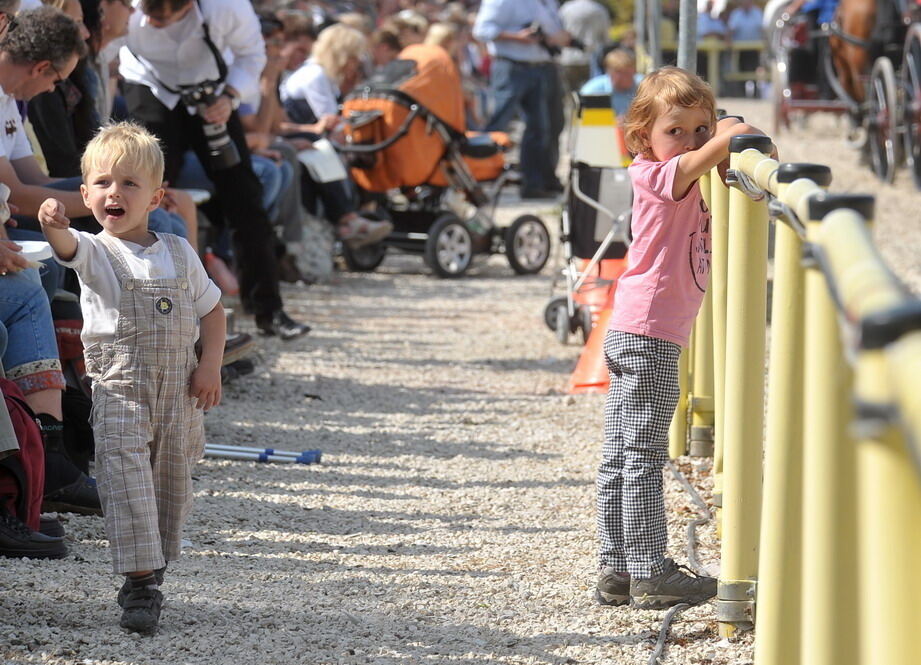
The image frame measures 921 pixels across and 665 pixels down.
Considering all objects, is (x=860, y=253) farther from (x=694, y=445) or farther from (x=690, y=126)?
(x=694, y=445)

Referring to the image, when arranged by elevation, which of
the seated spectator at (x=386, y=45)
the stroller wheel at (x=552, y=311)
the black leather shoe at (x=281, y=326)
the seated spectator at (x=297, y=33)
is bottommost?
the stroller wheel at (x=552, y=311)

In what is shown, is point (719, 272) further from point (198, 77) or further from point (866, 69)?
point (866, 69)

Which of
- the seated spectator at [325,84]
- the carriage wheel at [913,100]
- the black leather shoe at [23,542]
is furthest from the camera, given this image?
the carriage wheel at [913,100]

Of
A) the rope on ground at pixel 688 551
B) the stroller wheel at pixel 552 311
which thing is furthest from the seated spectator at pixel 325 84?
the rope on ground at pixel 688 551

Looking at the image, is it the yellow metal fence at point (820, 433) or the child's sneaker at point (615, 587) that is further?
the child's sneaker at point (615, 587)

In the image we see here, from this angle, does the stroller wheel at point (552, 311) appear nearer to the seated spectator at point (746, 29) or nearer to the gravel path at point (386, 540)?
the gravel path at point (386, 540)

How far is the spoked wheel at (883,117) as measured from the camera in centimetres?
1240

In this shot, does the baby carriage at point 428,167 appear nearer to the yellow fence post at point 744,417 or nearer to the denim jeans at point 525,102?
the denim jeans at point 525,102

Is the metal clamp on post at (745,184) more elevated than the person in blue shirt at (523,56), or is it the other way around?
the metal clamp on post at (745,184)

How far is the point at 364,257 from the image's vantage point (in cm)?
1020

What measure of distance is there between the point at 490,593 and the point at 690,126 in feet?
4.17

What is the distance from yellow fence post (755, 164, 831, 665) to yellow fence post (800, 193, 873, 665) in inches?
18.9

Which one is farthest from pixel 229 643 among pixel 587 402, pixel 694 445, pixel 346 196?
pixel 346 196

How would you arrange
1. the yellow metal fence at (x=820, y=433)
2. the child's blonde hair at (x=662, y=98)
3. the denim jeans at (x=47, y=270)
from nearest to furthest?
1. the yellow metal fence at (x=820, y=433)
2. the child's blonde hair at (x=662, y=98)
3. the denim jeans at (x=47, y=270)
